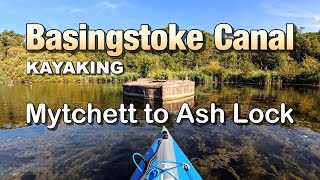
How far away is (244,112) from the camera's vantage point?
60.0 ft

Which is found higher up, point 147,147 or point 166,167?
point 166,167

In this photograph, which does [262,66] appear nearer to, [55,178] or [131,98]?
[131,98]

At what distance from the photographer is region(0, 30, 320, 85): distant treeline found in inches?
1907

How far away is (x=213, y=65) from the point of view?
60.2m

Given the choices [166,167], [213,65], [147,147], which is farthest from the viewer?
[213,65]

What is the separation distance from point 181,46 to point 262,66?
5846cm

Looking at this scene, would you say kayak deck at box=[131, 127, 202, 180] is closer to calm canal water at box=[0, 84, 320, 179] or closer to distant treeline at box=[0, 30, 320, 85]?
calm canal water at box=[0, 84, 320, 179]

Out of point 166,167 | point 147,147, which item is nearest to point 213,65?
point 147,147

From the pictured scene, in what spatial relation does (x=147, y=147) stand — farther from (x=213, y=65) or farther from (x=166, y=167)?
(x=213, y=65)

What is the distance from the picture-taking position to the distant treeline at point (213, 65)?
159 feet

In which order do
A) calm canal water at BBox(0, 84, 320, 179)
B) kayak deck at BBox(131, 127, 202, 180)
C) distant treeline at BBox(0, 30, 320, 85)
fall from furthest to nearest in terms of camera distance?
distant treeline at BBox(0, 30, 320, 85) → calm canal water at BBox(0, 84, 320, 179) → kayak deck at BBox(131, 127, 202, 180)

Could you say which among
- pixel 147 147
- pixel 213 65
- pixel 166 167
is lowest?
pixel 147 147

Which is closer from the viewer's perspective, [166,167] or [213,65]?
[166,167]

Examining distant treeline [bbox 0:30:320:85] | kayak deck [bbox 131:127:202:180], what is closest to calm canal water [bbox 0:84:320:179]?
kayak deck [bbox 131:127:202:180]
